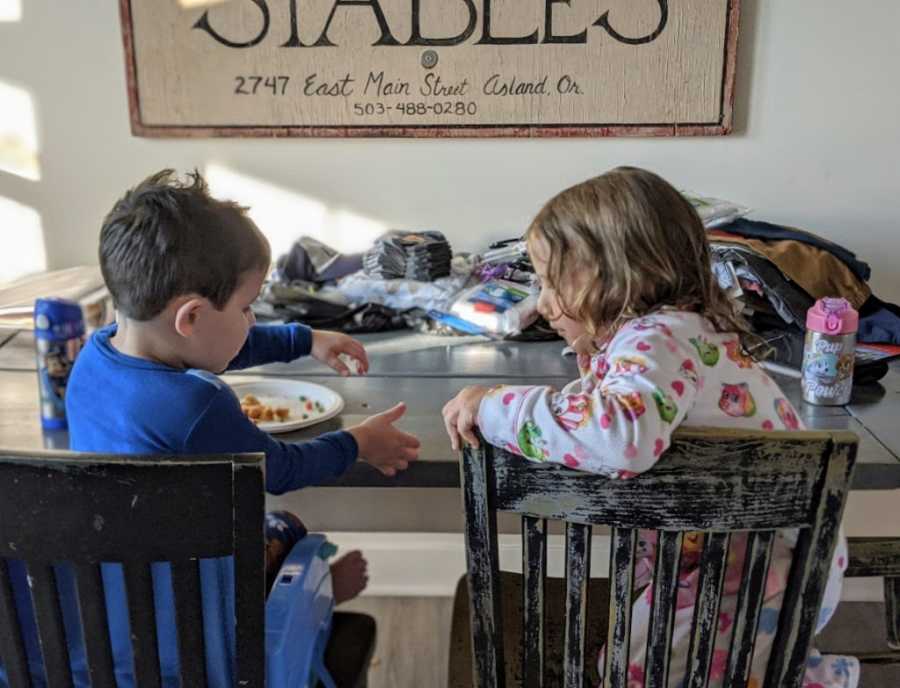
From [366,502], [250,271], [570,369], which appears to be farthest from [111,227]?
[366,502]

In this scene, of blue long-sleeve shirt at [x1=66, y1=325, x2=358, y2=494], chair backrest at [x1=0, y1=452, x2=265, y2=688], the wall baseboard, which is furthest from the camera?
the wall baseboard

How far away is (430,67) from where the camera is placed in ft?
7.32

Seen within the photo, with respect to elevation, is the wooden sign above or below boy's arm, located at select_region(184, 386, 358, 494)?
above

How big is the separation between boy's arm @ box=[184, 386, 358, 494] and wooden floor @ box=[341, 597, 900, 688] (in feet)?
3.53

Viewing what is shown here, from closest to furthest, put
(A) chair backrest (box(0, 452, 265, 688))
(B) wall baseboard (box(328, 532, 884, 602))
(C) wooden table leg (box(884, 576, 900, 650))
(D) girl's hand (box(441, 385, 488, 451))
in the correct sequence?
(A) chair backrest (box(0, 452, 265, 688)), (D) girl's hand (box(441, 385, 488, 451)), (C) wooden table leg (box(884, 576, 900, 650)), (B) wall baseboard (box(328, 532, 884, 602))

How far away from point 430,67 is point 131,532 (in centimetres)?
154

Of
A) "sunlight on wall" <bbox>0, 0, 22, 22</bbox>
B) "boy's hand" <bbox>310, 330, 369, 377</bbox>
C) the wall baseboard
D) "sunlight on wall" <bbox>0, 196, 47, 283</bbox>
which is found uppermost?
"sunlight on wall" <bbox>0, 0, 22, 22</bbox>

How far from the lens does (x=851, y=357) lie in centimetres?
163

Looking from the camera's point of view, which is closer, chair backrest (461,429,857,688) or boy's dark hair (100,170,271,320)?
chair backrest (461,429,857,688)

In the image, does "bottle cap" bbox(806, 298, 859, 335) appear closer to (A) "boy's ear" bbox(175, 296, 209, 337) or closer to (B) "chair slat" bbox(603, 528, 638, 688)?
(B) "chair slat" bbox(603, 528, 638, 688)

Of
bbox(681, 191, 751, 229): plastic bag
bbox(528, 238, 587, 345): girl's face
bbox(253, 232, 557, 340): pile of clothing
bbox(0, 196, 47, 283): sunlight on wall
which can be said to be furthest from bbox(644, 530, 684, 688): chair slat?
bbox(0, 196, 47, 283): sunlight on wall

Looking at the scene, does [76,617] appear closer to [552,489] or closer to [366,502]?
[552,489]

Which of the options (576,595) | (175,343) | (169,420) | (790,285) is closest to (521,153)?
(790,285)

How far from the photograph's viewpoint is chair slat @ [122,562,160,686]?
982 millimetres
